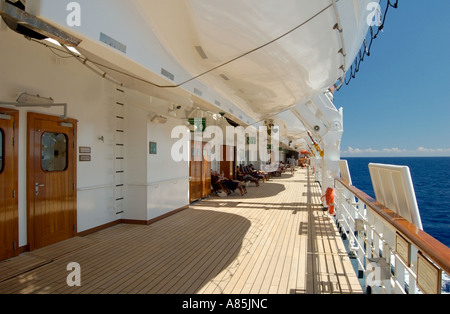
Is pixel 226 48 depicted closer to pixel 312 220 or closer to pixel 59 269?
pixel 59 269

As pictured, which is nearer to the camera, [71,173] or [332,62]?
[332,62]

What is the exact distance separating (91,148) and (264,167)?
13.4 meters

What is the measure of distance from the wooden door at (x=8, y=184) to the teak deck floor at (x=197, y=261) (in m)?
0.20

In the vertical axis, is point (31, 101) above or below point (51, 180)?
above

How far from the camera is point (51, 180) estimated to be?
3.90m

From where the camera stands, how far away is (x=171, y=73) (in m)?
3.34

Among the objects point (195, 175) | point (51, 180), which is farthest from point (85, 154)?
point (195, 175)

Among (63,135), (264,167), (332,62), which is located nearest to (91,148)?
(63,135)

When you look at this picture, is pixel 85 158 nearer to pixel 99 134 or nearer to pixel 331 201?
pixel 99 134

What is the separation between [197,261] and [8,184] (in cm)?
230

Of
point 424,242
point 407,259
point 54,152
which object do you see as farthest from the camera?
point 54,152

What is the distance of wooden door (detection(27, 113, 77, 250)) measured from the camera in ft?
12.0

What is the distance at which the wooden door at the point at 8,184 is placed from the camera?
10.7 feet

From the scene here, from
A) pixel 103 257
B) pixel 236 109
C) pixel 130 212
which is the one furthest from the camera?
pixel 236 109
